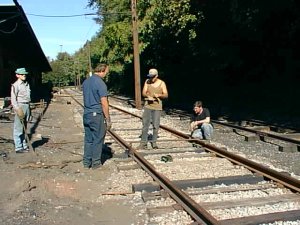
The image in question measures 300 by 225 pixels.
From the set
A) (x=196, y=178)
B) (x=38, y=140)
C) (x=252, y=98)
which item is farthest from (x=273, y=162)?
(x=252, y=98)

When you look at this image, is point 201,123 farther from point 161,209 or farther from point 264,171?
point 161,209

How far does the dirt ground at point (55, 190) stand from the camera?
5.84 m

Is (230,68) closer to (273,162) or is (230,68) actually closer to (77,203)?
(273,162)

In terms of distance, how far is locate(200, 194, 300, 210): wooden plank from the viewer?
18.9 feet

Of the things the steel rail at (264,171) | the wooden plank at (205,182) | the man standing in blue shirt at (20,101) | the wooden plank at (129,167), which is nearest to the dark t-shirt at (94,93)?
the wooden plank at (129,167)

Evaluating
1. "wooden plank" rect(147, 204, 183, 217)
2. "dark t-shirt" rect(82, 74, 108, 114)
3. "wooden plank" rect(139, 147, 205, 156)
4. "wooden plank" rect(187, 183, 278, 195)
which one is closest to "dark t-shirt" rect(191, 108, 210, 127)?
"wooden plank" rect(139, 147, 205, 156)

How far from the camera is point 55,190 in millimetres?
7227

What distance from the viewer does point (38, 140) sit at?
42.7ft

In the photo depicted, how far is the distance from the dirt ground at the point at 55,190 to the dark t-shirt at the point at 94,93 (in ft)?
3.79

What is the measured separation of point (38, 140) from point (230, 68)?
14989 mm

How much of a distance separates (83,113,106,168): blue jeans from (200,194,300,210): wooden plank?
10.4ft

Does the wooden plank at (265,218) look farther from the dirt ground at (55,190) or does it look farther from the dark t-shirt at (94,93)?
the dark t-shirt at (94,93)

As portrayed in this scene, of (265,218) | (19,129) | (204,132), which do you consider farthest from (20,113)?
(265,218)

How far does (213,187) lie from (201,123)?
4325 mm
